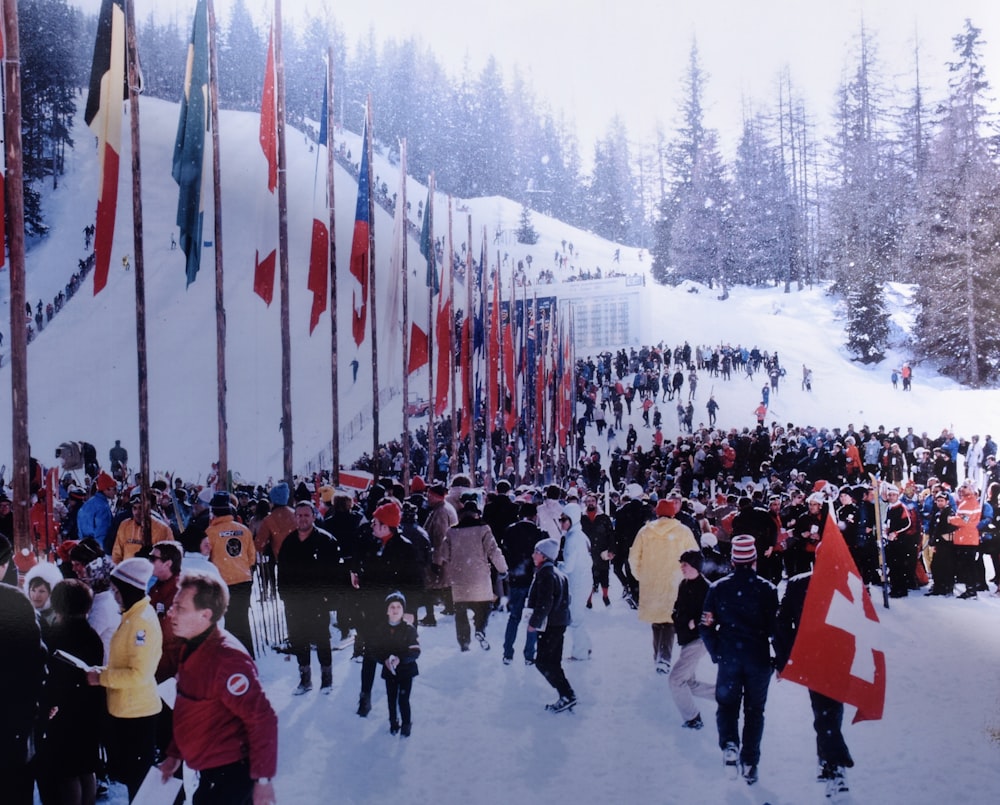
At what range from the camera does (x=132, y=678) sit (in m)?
3.92

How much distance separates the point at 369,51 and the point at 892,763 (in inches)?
332

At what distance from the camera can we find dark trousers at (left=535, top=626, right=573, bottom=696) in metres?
6.05

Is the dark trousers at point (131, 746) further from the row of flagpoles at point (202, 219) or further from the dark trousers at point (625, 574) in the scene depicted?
the dark trousers at point (625, 574)

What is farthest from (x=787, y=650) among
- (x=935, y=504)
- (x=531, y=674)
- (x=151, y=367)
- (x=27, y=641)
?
(x=151, y=367)

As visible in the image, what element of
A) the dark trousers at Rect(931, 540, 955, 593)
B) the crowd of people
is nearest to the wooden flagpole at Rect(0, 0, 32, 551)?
the crowd of people

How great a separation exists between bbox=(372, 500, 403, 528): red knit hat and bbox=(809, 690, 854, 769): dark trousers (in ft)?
8.81

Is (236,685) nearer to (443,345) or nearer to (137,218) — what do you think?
(137,218)

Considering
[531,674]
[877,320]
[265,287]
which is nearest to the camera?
[531,674]

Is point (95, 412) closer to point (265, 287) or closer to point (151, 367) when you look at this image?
point (151, 367)

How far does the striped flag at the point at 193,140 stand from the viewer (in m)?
9.59

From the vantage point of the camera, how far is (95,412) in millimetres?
23688

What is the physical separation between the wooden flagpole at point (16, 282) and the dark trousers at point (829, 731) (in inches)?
200

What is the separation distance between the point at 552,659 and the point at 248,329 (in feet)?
75.5

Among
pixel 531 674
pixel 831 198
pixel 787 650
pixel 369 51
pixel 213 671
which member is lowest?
pixel 531 674
